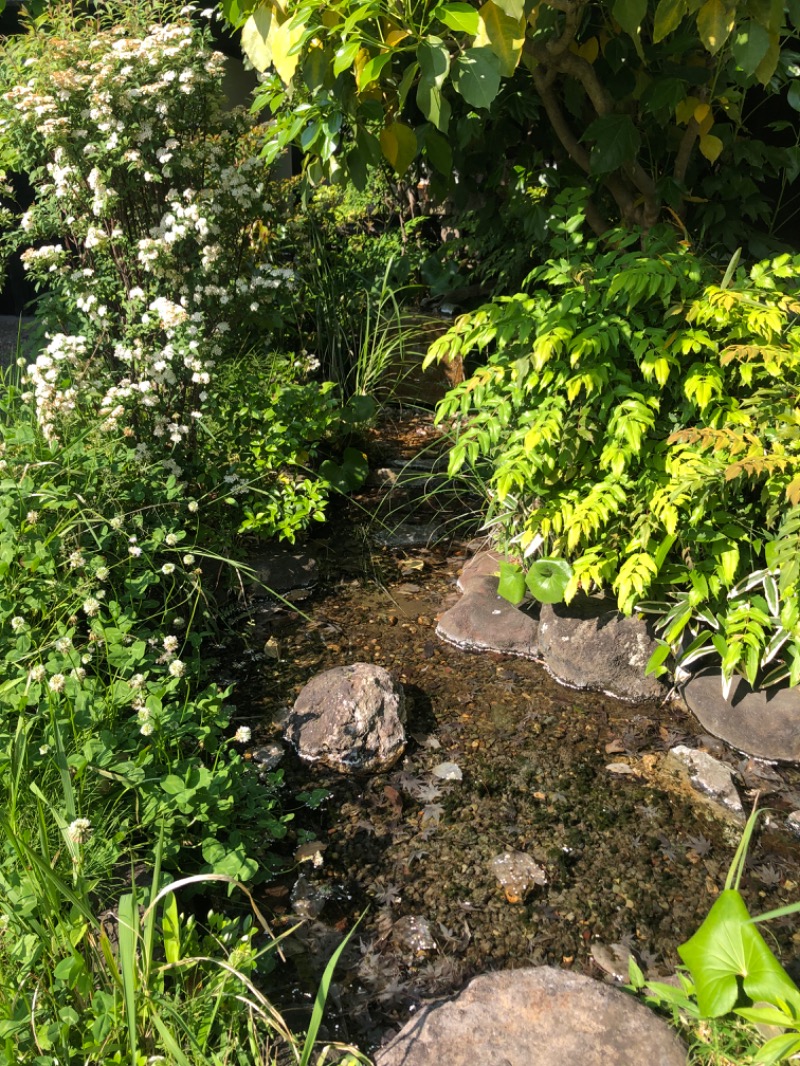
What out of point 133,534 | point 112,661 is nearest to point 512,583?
point 133,534

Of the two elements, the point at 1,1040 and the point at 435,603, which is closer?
the point at 1,1040

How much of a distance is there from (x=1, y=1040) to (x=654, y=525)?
2.15 m

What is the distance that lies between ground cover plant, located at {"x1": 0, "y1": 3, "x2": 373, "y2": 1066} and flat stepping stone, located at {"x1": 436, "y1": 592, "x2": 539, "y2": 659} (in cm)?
73

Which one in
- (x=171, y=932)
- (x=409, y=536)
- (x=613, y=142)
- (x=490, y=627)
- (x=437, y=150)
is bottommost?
(x=409, y=536)

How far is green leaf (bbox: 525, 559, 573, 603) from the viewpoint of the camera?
3.09 metres

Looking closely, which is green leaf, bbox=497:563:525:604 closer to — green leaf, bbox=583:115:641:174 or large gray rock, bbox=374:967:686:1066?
large gray rock, bbox=374:967:686:1066

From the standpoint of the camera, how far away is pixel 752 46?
7.36 ft

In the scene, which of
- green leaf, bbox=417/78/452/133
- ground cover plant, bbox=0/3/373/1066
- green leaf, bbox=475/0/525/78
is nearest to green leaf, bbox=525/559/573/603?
ground cover plant, bbox=0/3/373/1066

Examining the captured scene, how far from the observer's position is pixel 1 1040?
58.6 inches

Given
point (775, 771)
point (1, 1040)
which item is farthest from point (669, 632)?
point (1, 1040)

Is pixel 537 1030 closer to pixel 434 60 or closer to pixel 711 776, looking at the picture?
pixel 711 776

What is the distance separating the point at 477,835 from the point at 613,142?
110 inches

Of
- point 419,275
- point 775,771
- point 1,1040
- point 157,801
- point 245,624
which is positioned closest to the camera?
point 1,1040

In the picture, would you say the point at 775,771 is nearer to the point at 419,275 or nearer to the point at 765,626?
the point at 765,626
